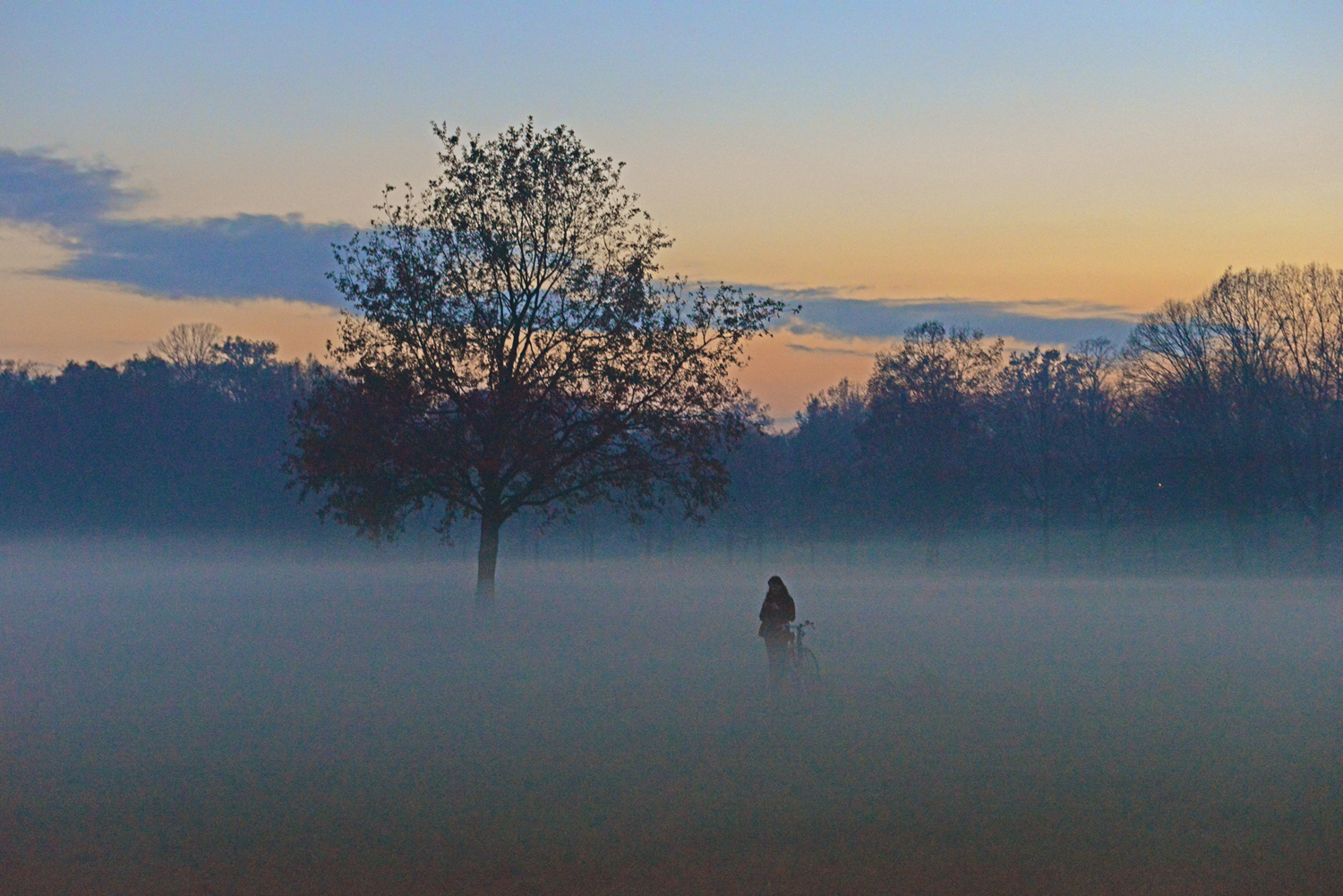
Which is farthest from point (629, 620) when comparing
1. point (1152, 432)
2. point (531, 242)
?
point (1152, 432)

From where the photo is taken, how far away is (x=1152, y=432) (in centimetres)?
6869

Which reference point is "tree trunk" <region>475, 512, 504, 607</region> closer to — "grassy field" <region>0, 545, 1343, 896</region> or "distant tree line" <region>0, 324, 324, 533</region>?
"grassy field" <region>0, 545, 1343, 896</region>

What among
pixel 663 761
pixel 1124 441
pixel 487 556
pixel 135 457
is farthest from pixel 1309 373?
pixel 135 457

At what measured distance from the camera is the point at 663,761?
13.3m

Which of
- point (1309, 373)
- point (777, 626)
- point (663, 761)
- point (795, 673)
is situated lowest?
point (663, 761)

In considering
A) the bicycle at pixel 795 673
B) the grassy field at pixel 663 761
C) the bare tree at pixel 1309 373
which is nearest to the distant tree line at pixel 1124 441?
the bare tree at pixel 1309 373

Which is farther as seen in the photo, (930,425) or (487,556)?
(930,425)

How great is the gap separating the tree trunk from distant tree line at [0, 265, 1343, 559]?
29.2m

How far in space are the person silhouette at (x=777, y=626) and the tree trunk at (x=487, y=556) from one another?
11.7m

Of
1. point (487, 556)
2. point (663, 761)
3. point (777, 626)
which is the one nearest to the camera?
point (663, 761)

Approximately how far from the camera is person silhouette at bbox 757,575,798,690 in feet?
55.1

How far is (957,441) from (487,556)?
43.3m

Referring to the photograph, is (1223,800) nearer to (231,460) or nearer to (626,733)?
(626,733)

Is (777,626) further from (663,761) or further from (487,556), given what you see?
(487,556)
